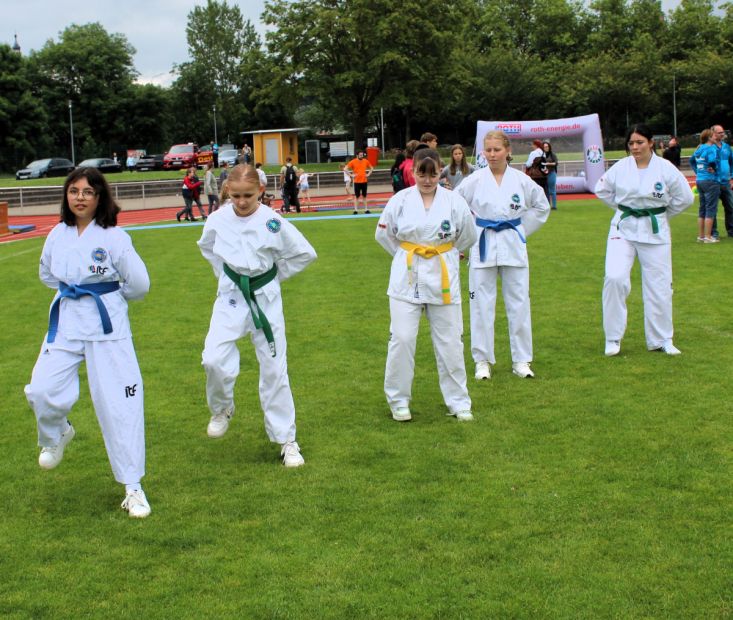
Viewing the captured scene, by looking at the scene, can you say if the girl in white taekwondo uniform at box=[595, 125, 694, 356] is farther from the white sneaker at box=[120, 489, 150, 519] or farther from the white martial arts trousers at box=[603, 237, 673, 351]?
the white sneaker at box=[120, 489, 150, 519]

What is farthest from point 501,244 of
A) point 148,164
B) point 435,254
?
point 148,164

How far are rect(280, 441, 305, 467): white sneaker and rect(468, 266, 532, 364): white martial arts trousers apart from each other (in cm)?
262

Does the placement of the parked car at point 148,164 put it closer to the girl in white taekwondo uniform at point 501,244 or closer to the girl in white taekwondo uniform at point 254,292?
the girl in white taekwondo uniform at point 501,244

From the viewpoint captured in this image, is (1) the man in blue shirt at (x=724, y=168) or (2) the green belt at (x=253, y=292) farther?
(1) the man in blue shirt at (x=724, y=168)

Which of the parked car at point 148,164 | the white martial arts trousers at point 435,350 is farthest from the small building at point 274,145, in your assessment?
the white martial arts trousers at point 435,350

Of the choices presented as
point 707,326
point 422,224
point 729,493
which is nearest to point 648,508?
point 729,493

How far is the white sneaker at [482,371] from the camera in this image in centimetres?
806

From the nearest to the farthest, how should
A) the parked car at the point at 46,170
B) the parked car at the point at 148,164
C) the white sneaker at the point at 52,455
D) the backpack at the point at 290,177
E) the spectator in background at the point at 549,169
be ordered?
the white sneaker at the point at 52,455
the spectator in background at the point at 549,169
the backpack at the point at 290,177
the parked car at the point at 46,170
the parked car at the point at 148,164

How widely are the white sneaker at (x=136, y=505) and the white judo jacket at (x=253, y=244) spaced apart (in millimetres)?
1442

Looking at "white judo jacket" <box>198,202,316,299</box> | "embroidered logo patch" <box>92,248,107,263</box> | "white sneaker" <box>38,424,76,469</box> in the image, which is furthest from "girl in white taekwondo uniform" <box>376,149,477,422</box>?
"white sneaker" <box>38,424,76,469</box>

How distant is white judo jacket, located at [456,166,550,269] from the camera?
791 cm

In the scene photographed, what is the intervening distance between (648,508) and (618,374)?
10.3ft

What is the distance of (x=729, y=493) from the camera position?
16.9 feet

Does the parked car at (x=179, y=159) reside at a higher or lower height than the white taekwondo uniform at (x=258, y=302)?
higher
